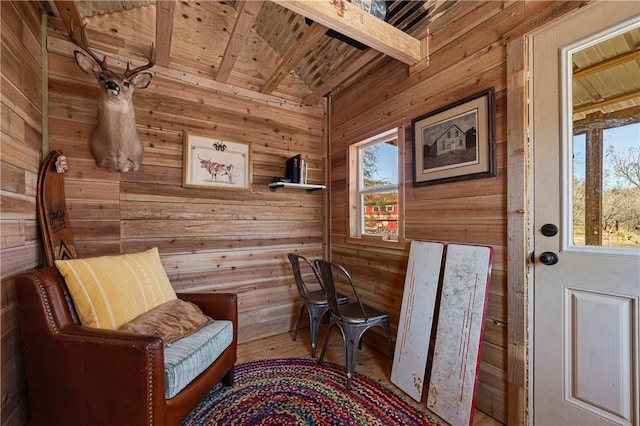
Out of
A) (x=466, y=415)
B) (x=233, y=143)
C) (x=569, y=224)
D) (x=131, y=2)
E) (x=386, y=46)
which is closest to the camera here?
(x=569, y=224)

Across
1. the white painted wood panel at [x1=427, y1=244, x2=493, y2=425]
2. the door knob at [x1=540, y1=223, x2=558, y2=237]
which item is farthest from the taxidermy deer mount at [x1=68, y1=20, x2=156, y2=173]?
the door knob at [x1=540, y1=223, x2=558, y2=237]

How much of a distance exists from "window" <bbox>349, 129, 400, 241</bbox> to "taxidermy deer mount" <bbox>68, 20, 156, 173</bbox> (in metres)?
1.94

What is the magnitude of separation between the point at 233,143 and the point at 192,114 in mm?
429

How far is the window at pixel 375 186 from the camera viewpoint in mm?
2547

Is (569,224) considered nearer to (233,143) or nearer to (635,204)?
(635,204)

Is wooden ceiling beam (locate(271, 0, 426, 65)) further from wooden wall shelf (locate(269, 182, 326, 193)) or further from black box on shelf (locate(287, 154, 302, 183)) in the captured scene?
wooden wall shelf (locate(269, 182, 326, 193))

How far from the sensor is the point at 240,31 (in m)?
1.93

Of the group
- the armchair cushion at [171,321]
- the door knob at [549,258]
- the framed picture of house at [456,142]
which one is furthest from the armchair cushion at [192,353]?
the door knob at [549,258]

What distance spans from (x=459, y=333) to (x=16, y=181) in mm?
2678

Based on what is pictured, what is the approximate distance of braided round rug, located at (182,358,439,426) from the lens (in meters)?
1.62

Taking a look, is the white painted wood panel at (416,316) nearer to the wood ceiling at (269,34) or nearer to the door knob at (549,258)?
the door knob at (549,258)

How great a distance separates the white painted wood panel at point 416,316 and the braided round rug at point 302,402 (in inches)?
5.3

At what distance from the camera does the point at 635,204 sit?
4.12 ft

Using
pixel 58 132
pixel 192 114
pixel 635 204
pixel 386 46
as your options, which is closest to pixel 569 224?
pixel 635 204
